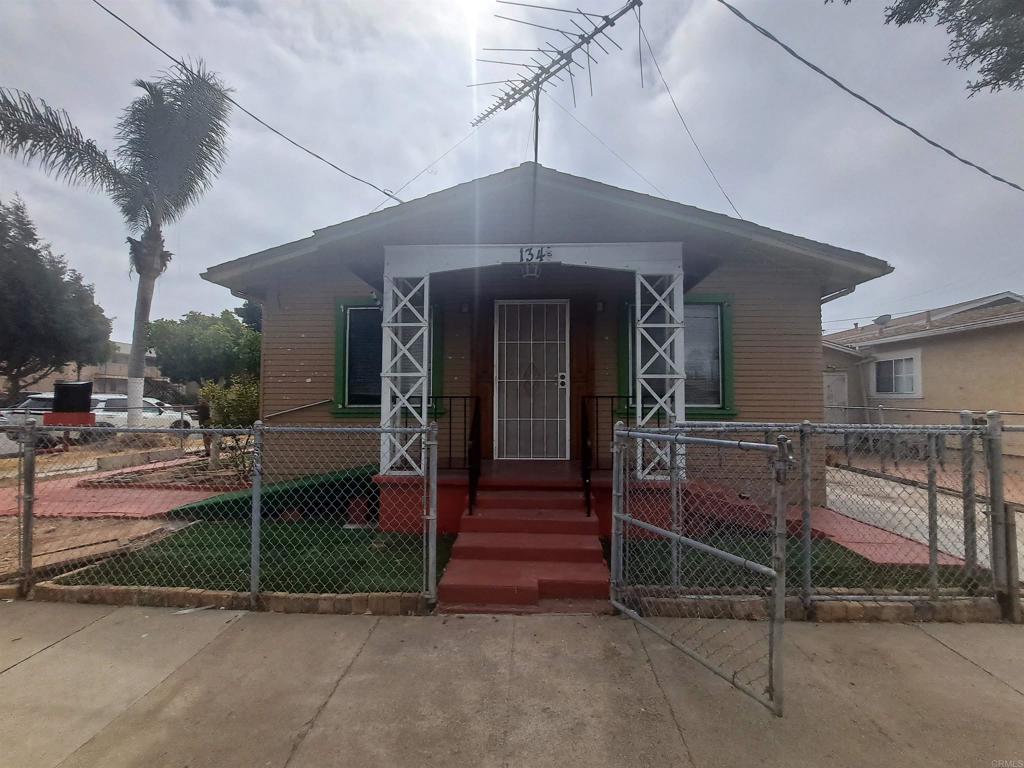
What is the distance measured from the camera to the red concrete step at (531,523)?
4383mm

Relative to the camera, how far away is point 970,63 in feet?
18.0

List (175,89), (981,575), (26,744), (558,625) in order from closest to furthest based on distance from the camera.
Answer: (26,744), (558,625), (981,575), (175,89)

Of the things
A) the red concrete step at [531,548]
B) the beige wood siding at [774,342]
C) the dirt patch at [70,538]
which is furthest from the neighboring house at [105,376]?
the beige wood siding at [774,342]

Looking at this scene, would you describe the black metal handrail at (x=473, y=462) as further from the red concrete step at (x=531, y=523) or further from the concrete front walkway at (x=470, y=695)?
the concrete front walkway at (x=470, y=695)

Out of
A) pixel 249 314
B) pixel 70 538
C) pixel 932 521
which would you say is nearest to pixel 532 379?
pixel 932 521

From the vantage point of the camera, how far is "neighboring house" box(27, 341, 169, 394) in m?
31.3

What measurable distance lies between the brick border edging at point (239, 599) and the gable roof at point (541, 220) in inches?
141

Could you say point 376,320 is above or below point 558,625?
above

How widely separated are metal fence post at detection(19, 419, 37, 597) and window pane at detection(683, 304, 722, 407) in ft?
22.3

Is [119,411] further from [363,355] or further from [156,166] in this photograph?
[363,355]

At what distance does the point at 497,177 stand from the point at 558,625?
Answer: 4.25m

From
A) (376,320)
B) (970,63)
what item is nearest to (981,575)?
(970,63)

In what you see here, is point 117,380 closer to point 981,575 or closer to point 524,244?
point 524,244

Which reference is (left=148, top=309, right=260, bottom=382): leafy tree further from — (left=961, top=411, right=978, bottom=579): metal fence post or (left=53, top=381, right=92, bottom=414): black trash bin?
(left=961, top=411, right=978, bottom=579): metal fence post
